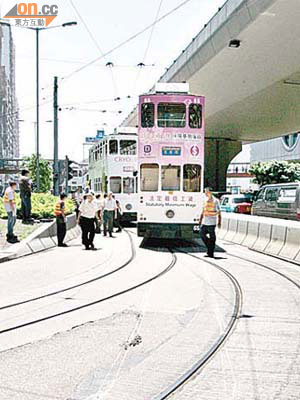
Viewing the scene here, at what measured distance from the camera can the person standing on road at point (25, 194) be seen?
17.4 metres

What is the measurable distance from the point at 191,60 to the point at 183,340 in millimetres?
20512

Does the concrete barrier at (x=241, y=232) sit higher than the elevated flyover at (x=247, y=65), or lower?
lower

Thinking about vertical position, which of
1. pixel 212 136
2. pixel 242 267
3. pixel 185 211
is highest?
pixel 212 136

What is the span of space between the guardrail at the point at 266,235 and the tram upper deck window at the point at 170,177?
2.68 m

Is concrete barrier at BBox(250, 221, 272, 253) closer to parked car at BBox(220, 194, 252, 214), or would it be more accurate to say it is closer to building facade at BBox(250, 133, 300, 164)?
parked car at BBox(220, 194, 252, 214)

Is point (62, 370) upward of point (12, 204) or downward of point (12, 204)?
downward

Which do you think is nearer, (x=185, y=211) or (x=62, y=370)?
(x=62, y=370)

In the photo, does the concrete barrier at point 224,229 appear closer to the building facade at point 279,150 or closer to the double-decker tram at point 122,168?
the double-decker tram at point 122,168

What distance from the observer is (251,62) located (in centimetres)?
2234

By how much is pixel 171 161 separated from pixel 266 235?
344cm

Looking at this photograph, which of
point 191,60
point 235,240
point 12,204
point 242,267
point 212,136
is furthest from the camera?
point 212,136

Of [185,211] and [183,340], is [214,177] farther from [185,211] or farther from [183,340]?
[183,340]

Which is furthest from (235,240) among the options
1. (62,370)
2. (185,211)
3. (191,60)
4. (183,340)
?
(62,370)

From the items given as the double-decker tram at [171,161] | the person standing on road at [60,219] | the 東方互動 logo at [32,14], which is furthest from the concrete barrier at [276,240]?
the 東方互動 logo at [32,14]
